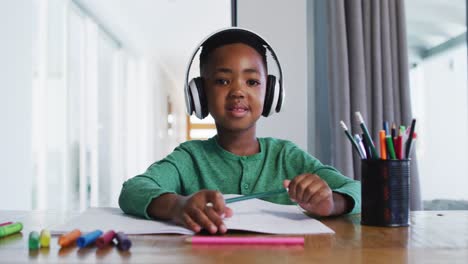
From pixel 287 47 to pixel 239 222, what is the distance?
125 cm

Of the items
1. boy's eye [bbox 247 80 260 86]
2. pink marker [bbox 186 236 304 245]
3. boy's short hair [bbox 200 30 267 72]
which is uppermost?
boy's short hair [bbox 200 30 267 72]

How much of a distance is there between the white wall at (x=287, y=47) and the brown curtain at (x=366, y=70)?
13 centimetres

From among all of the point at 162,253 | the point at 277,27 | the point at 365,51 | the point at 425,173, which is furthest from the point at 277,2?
the point at 162,253

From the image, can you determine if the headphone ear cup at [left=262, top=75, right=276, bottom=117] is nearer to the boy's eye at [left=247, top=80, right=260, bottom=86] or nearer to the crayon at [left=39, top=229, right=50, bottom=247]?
the boy's eye at [left=247, top=80, right=260, bottom=86]

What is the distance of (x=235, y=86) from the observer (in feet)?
3.54

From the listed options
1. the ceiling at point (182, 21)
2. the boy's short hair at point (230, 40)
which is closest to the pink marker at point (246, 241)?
the boy's short hair at point (230, 40)

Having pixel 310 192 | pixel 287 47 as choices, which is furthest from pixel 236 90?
pixel 287 47

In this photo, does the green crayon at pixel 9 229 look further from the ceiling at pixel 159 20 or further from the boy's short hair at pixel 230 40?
the ceiling at pixel 159 20

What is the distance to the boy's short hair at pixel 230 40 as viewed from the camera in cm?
113

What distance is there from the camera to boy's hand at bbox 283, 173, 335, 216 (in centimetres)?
76

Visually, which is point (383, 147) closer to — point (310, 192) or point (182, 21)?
point (310, 192)

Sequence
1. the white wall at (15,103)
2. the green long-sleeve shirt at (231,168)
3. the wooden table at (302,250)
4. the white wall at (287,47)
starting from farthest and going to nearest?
the white wall at (15,103)
the white wall at (287,47)
the green long-sleeve shirt at (231,168)
the wooden table at (302,250)

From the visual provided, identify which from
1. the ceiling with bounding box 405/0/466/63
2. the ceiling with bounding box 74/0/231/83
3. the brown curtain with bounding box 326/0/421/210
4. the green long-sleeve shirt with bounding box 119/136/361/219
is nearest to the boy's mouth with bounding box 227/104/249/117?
the green long-sleeve shirt with bounding box 119/136/361/219

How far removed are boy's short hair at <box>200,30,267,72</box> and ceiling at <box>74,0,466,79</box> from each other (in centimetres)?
131
